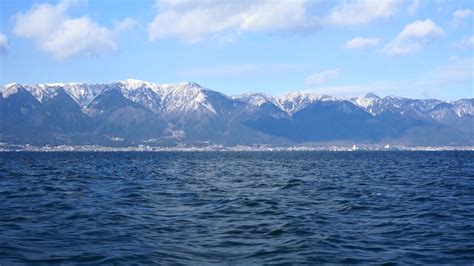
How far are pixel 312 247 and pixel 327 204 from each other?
42.0ft

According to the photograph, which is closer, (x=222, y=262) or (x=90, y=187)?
(x=222, y=262)

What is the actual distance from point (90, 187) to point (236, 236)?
25.2m

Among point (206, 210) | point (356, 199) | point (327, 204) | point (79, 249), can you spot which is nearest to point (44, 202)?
point (206, 210)

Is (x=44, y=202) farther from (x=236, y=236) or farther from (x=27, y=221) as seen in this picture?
(x=236, y=236)

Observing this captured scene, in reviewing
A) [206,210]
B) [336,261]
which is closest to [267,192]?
[206,210]

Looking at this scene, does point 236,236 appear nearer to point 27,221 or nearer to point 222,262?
Answer: point 222,262

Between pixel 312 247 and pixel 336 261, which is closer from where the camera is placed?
pixel 336 261

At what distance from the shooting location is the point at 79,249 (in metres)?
18.1

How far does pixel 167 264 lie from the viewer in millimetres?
16406

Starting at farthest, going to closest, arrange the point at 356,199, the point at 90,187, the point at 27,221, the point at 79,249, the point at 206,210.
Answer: the point at 90,187 → the point at 356,199 → the point at 206,210 → the point at 27,221 → the point at 79,249

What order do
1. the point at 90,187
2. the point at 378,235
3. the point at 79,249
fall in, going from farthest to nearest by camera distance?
the point at 90,187 < the point at 378,235 < the point at 79,249

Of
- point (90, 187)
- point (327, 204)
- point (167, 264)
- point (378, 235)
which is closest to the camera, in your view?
point (167, 264)

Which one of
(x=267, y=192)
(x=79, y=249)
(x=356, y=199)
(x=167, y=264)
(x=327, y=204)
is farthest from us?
(x=267, y=192)

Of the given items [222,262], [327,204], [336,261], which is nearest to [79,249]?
[222,262]
